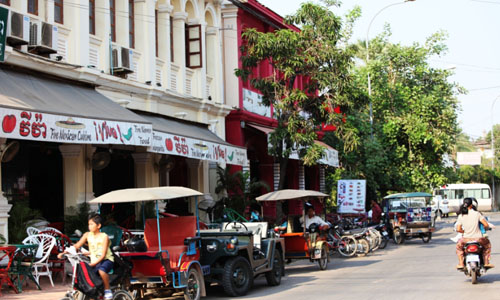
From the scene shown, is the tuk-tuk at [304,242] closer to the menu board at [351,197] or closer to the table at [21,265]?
the table at [21,265]

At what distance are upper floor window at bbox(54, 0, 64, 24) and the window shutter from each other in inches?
274

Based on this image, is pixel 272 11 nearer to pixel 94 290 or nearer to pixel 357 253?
pixel 357 253

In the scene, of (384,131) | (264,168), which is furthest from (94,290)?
(384,131)

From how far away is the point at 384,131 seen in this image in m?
34.3

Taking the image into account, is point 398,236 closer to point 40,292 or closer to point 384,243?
point 384,243

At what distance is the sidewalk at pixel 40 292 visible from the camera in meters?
11.8

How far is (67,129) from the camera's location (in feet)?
42.8

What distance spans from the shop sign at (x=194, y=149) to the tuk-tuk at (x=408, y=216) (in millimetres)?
7465

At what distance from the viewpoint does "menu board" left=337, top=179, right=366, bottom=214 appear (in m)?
27.6

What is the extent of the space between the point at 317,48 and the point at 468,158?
5076 centimetres

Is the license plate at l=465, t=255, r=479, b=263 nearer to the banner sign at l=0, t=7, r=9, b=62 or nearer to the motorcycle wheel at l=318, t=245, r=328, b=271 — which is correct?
the motorcycle wheel at l=318, t=245, r=328, b=271

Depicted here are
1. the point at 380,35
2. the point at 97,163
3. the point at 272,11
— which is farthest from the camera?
the point at 380,35

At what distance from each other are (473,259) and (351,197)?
586 inches

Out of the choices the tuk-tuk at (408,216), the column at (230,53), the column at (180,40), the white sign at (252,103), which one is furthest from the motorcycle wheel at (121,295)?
the tuk-tuk at (408,216)
